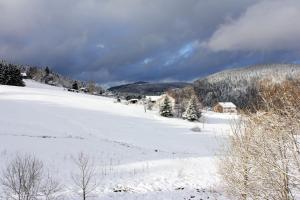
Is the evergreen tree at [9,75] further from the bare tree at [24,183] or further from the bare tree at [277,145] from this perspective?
the bare tree at [277,145]

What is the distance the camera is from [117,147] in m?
40.3

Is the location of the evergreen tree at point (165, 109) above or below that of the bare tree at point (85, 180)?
above

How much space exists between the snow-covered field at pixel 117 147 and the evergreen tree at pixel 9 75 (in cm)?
3901

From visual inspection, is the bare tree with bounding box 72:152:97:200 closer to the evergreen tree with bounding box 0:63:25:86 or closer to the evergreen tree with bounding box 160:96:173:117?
the evergreen tree with bounding box 160:96:173:117

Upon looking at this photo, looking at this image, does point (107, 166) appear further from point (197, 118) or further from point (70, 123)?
point (197, 118)

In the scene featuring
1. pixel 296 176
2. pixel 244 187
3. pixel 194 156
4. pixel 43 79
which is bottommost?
pixel 194 156

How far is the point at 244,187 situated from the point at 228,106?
119 m

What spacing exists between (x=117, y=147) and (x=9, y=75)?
81.0m

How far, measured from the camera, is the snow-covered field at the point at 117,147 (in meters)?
25.5

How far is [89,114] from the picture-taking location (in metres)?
67.9

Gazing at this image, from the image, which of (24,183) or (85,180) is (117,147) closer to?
(85,180)

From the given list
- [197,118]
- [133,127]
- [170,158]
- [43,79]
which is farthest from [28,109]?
[43,79]

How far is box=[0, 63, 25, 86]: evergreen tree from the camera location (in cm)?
10819

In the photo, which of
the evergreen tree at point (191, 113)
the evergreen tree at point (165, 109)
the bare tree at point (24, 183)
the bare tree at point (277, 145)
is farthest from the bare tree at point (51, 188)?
the evergreen tree at point (191, 113)
